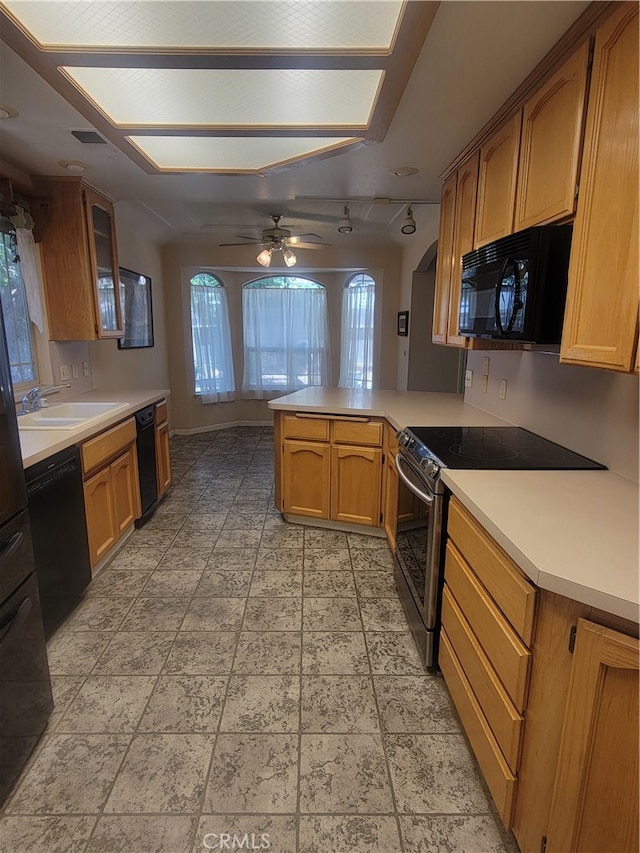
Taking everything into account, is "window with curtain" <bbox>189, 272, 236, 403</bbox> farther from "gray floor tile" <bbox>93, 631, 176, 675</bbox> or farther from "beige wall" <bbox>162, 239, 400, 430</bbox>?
"gray floor tile" <bbox>93, 631, 176, 675</bbox>

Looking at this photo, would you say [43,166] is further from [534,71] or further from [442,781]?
[442,781]

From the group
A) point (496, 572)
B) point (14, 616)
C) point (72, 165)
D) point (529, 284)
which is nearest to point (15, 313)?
point (72, 165)

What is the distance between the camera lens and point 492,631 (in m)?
1.23

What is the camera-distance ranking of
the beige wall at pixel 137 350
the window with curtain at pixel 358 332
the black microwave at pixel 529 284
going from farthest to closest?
the window with curtain at pixel 358 332 → the beige wall at pixel 137 350 → the black microwave at pixel 529 284

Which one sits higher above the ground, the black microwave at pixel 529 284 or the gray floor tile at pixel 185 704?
the black microwave at pixel 529 284

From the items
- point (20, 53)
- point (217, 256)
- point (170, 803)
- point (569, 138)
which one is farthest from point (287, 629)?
point (217, 256)

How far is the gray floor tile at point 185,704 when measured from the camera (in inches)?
62.7

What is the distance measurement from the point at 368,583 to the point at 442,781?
A: 114cm

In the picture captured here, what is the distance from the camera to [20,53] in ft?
4.70

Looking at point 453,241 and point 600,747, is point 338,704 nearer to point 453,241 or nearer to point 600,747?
point 600,747

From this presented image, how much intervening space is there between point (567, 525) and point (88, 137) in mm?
2639

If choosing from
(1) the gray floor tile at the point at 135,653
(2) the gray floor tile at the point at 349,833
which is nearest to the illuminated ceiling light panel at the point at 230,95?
(1) the gray floor tile at the point at 135,653

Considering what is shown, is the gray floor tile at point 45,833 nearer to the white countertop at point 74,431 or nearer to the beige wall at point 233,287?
the white countertop at point 74,431

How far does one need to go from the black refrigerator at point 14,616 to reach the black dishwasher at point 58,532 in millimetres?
413
